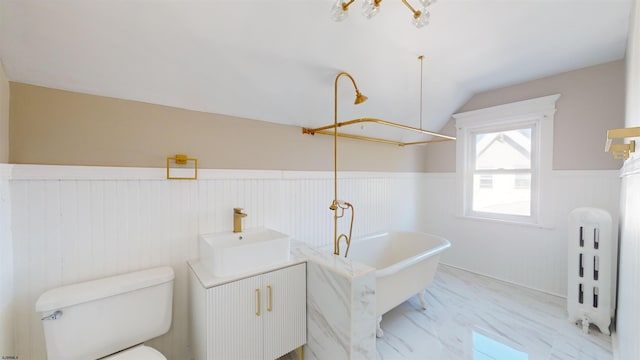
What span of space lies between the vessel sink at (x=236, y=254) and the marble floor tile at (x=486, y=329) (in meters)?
1.15

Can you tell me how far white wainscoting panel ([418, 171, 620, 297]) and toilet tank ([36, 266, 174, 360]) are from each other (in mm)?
3468

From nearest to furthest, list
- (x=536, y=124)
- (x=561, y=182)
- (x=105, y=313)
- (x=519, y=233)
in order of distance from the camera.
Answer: (x=105, y=313) → (x=561, y=182) → (x=536, y=124) → (x=519, y=233)

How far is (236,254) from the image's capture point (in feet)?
4.93

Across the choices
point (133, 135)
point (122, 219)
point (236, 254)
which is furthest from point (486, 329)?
point (133, 135)

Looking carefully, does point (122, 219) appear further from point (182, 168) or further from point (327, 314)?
point (327, 314)

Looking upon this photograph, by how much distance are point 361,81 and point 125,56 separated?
1726 millimetres

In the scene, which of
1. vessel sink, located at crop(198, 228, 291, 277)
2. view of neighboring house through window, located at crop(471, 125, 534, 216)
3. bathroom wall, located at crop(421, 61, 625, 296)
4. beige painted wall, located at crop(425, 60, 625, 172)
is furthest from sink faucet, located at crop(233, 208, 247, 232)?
beige painted wall, located at crop(425, 60, 625, 172)

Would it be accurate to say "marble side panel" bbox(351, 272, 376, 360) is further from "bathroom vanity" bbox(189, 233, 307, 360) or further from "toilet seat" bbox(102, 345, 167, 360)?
"toilet seat" bbox(102, 345, 167, 360)

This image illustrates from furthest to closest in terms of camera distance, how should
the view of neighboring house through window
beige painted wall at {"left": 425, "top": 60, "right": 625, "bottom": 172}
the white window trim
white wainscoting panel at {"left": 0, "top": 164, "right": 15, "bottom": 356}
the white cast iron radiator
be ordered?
the view of neighboring house through window < the white window trim < beige painted wall at {"left": 425, "top": 60, "right": 625, "bottom": 172} < the white cast iron radiator < white wainscoting panel at {"left": 0, "top": 164, "right": 15, "bottom": 356}

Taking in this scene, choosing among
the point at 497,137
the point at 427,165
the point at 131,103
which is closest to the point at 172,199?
the point at 131,103

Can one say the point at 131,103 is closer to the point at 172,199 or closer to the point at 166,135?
the point at 166,135

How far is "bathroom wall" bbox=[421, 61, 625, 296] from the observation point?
239 cm

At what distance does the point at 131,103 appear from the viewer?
1.58 m

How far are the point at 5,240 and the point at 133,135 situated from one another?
2.56 ft
